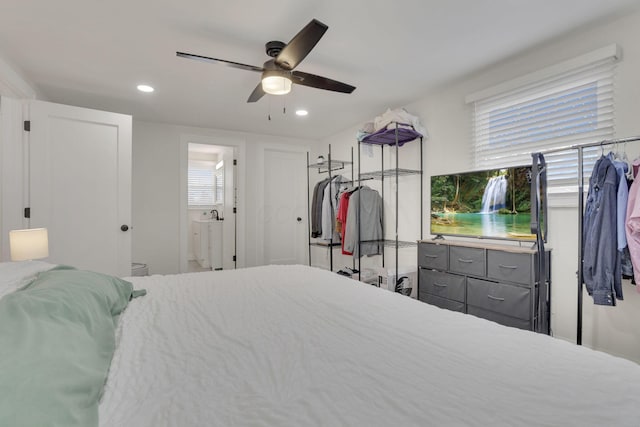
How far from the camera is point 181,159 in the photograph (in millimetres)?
4324

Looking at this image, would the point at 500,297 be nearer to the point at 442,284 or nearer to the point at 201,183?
the point at 442,284

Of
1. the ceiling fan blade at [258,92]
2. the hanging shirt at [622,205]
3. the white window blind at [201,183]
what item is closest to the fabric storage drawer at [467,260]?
the hanging shirt at [622,205]

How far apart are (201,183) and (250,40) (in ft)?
16.0

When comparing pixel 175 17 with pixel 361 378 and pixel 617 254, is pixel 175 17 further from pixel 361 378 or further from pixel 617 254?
pixel 617 254

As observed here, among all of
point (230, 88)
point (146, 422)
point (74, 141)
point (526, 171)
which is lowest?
point (146, 422)

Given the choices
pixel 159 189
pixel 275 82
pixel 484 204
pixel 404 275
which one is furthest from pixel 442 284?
pixel 159 189

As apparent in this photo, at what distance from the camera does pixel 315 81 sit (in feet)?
7.29

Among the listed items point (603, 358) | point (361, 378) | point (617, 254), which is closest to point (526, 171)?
point (617, 254)

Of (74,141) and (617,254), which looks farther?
(74,141)

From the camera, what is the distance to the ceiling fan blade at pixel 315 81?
84.2 inches

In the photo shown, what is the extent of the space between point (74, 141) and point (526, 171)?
3900 millimetres

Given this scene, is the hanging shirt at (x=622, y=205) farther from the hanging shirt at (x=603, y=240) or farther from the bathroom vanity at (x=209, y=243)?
the bathroom vanity at (x=209, y=243)

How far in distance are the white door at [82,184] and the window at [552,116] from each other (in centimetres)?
346

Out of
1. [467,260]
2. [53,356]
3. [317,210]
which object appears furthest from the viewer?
[317,210]
